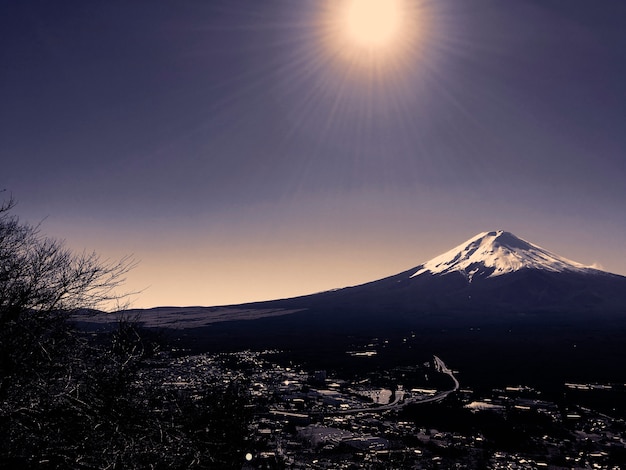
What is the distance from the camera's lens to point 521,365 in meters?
90.8

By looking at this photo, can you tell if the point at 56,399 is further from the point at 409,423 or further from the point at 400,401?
the point at 400,401

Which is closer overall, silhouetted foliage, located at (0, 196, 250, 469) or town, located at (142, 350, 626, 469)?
silhouetted foliage, located at (0, 196, 250, 469)

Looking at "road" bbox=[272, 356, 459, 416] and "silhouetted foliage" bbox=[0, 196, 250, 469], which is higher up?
"silhouetted foliage" bbox=[0, 196, 250, 469]

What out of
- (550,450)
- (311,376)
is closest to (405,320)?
(311,376)

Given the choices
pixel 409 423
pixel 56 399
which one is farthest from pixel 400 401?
pixel 56 399

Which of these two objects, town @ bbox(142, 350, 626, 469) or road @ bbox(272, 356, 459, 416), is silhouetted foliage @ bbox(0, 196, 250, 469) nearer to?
town @ bbox(142, 350, 626, 469)

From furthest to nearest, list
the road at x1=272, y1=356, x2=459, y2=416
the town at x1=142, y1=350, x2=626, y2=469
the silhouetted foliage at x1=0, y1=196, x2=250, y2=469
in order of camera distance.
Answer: the road at x1=272, y1=356, x2=459, y2=416 < the town at x1=142, y1=350, x2=626, y2=469 < the silhouetted foliage at x1=0, y1=196, x2=250, y2=469

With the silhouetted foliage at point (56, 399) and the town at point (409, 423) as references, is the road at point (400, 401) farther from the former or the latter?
the silhouetted foliage at point (56, 399)

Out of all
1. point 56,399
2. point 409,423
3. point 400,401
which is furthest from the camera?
point 400,401

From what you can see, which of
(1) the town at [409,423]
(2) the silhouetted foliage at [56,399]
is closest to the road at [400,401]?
(1) the town at [409,423]

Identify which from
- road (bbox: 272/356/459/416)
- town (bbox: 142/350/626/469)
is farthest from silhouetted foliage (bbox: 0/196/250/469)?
road (bbox: 272/356/459/416)

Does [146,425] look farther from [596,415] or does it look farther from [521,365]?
[521,365]

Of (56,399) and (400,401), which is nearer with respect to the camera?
(56,399)

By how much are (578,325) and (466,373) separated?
4036 inches
